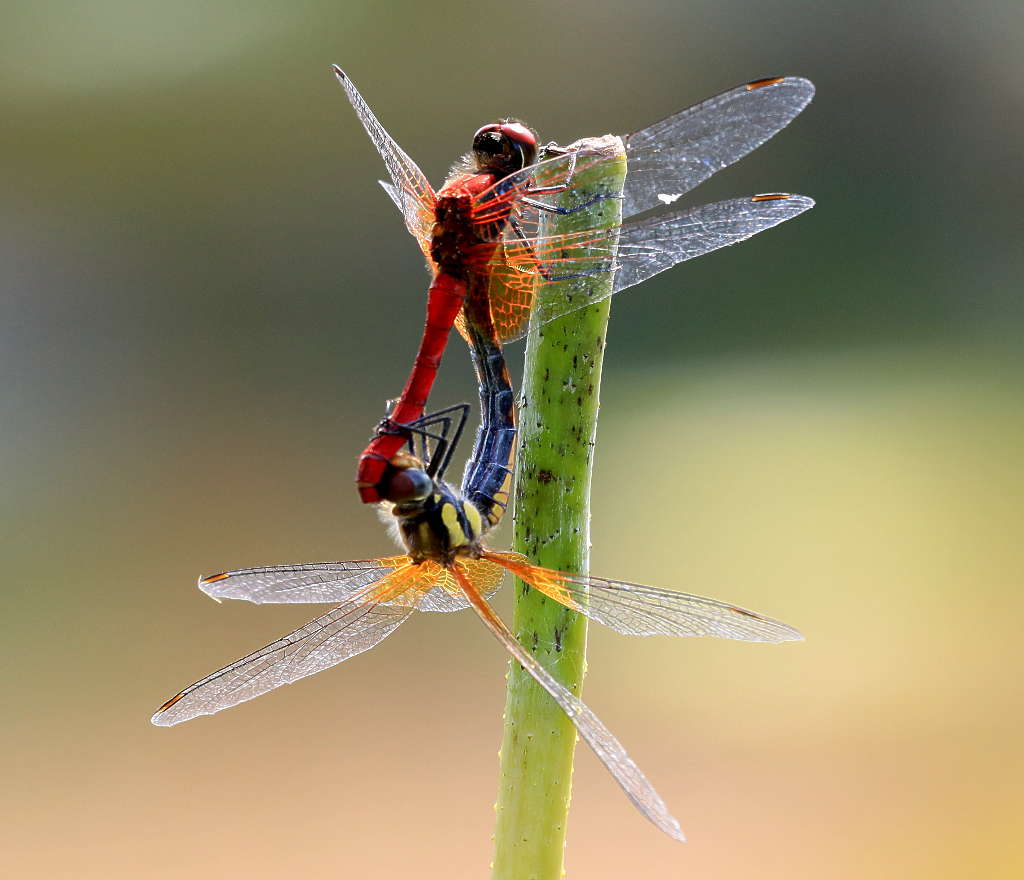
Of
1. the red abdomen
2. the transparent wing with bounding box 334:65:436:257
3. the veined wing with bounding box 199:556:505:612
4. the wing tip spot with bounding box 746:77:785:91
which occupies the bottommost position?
the veined wing with bounding box 199:556:505:612

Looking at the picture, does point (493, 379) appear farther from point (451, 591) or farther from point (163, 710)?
point (163, 710)

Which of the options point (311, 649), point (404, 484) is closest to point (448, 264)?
point (404, 484)

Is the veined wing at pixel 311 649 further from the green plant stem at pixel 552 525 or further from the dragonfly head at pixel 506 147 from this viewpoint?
the dragonfly head at pixel 506 147

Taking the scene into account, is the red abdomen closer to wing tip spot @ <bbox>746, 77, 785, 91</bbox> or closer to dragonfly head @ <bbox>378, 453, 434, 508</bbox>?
dragonfly head @ <bbox>378, 453, 434, 508</bbox>

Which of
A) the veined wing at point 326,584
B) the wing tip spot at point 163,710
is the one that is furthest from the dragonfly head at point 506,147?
the wing tip spot at point 163,710

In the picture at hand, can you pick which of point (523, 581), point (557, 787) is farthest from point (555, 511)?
point (557, 787)

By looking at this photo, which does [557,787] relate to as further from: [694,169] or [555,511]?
[694,169]

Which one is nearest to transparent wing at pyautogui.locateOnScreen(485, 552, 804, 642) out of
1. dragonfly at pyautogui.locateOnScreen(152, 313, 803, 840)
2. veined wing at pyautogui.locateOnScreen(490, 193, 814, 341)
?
dragonfly at pyautogui.locateOnScreen(152, 313, 803, 840)
